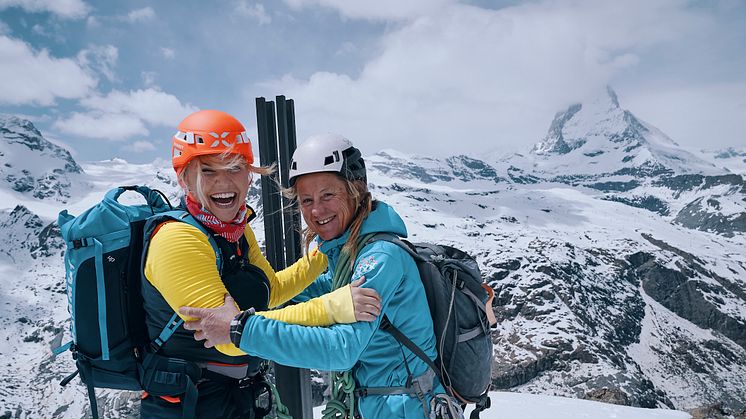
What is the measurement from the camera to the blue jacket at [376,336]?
2.93 m

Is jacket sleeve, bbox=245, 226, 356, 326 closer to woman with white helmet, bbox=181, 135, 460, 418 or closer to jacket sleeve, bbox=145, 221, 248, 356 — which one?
woman with white helmet, bbox=181, 135, 460, 418

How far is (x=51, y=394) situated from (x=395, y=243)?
9794 inches

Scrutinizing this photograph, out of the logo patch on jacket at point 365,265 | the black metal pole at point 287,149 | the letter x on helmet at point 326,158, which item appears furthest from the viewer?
the black metal pole at point 287,149

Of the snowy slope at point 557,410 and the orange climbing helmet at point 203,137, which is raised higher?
the orange climbing helmet at point 203,137

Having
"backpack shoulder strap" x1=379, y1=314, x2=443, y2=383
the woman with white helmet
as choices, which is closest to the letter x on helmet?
the woman with white helmet

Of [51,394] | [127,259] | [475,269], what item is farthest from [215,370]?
[51,394]

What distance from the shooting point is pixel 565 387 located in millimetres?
162375

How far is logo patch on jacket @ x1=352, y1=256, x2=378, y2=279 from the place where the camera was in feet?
10.3

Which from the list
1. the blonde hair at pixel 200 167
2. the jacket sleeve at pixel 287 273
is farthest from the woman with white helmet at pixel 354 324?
the jacket sleeve at pixel 287 273

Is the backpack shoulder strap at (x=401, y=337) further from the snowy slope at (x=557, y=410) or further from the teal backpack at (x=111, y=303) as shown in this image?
the snowy slope at (x=557, y=410)

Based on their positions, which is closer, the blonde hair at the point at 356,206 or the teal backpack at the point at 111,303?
the teal backpack at the point at 111,303

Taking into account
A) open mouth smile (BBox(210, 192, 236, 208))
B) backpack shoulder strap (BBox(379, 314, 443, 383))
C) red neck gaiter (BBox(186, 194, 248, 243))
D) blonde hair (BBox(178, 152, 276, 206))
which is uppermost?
blonde hair (BBox(178, 152, 276, 206))

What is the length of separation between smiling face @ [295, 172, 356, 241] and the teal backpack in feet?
2.61

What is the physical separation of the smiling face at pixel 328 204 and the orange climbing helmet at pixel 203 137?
64 cm
